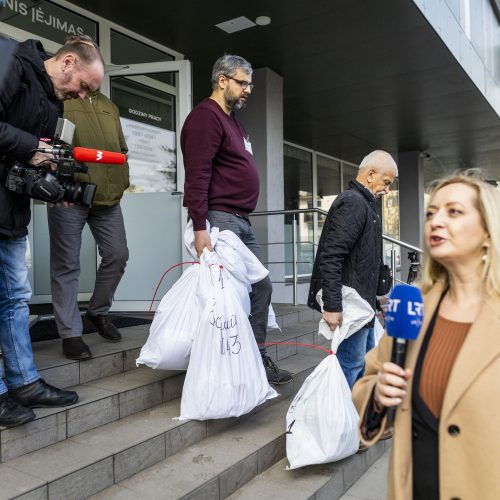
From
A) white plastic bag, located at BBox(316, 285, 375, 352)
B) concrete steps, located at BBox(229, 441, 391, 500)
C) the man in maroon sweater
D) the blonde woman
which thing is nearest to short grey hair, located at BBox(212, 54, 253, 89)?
the man in maroon sweater

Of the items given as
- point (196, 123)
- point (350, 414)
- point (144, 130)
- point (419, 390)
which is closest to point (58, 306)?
point (196, 123)

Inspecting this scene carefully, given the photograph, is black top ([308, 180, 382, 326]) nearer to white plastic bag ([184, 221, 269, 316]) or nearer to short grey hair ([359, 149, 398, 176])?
short grey hair ([359, 149, 398, 176])

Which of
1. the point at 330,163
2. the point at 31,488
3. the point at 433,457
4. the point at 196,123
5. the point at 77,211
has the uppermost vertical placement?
the point at 330,163

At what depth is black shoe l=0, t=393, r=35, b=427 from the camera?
80.3 inches

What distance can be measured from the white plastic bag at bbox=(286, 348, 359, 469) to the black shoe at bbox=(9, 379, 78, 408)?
3.54 ft

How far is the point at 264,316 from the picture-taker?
3.00 metres

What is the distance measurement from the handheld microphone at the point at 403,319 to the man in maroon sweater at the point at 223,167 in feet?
5.08

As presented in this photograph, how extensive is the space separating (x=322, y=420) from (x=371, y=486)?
652mm

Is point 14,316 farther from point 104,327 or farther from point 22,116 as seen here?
point 104,327

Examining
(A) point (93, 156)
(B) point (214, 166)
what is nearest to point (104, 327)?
(B) point (214, 166)

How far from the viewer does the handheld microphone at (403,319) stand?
43.8 inches

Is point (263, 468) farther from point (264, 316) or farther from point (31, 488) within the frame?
point (31, 488)

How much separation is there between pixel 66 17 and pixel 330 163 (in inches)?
290

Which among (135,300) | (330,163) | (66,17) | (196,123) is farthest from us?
(330,163)
